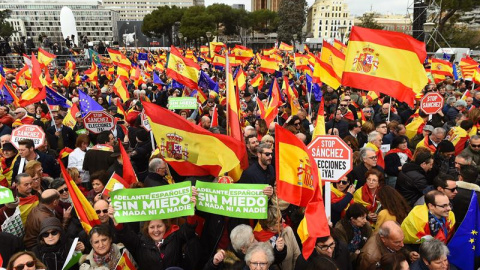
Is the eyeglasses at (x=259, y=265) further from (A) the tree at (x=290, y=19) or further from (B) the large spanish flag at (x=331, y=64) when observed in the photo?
(A) the tree at (x=290, y=19)

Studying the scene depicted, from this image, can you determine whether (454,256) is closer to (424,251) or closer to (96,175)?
(424,251)

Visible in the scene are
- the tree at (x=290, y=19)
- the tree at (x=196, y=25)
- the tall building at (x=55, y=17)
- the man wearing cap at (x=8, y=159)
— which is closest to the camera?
the man wearing cap at (x=8, y=159)

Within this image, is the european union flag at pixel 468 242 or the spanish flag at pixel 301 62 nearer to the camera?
the european union flag at pixel 468 242

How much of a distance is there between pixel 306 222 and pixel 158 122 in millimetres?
2162

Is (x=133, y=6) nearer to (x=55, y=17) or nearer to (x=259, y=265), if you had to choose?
(x=55, y=17)

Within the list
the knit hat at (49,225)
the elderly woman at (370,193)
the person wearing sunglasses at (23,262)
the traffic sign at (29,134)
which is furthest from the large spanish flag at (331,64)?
the person wearing sunglasses at (23,262)

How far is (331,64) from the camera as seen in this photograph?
8.14 m

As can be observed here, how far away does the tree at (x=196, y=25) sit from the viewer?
2719 inches

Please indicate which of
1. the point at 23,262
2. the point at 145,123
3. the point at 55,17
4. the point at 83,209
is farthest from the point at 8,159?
the point at 55,17

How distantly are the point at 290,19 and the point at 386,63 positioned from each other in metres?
73.4

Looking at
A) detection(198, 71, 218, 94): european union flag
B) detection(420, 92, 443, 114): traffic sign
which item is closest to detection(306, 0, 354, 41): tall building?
detection(198, 71, 218, 94): european union flag

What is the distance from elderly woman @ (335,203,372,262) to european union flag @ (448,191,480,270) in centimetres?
81

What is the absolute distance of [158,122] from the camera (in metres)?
4.73

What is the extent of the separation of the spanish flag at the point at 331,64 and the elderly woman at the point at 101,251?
5630mm
